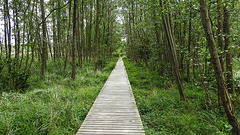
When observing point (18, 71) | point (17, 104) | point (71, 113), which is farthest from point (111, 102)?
point (18, 71)

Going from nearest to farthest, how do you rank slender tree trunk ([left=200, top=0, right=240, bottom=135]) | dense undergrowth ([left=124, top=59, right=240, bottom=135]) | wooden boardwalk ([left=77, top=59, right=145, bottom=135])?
1. slender tree trunk ([left=200, top=0, right=240, bottom=135])
2. wooden boardwalk ([left=77, top=59, right=145, bottom=135])
3. dense undergrowth ([left=124, top=59, right=240, bottom=135])

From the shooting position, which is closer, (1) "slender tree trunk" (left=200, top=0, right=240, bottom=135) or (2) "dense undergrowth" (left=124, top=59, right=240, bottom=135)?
(1) "slender tree trunk" (left=200, top=0, right=240, bottom=135)

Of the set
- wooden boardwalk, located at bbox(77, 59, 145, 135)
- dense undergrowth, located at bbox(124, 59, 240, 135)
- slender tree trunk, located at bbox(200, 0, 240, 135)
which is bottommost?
dense undergrowth, located at bbox(124, 59, 240, 135)

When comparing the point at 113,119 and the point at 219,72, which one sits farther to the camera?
the point at 113,119

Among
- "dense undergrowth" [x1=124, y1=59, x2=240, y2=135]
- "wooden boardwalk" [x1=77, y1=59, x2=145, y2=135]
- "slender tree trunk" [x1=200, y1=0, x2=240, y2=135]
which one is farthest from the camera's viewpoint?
"dense undergrowth" [x1=124, y1=59, x2=240, y2=135]

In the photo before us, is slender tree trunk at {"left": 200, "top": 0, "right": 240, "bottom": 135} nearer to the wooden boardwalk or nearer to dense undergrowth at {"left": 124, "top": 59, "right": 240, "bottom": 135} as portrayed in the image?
dense undergrowth at {"left": 124, "top": 59, "right": 240, "bottom": 135}

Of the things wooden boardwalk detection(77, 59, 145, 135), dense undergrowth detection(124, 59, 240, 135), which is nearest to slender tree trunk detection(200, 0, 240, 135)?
dense undergrowth detection(124, 59, 240, 135)

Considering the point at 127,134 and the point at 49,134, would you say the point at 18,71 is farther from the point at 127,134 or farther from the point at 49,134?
the point at 127,134

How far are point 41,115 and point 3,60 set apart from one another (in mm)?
4382

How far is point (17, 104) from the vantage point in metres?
4.13

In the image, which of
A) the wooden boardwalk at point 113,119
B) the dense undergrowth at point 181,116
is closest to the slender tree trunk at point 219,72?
the dense undergrowth at point 181,116

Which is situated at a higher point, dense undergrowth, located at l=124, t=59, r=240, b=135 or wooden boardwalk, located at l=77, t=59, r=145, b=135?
wooden boardwalk, located at l=77, t=59, r=145, b=135

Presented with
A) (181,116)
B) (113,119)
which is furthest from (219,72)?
(113,119)

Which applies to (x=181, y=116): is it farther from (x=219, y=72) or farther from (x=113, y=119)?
(x=113, y=119)
